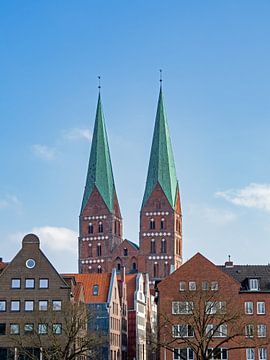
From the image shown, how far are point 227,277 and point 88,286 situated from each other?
26.5 meters

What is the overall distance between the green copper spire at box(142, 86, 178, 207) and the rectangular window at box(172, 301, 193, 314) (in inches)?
4028

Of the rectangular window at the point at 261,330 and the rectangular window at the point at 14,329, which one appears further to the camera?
the rectangular window at the point at 14,329

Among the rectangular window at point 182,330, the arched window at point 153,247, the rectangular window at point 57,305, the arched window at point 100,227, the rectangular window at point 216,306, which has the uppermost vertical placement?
the arched window at point 100,227

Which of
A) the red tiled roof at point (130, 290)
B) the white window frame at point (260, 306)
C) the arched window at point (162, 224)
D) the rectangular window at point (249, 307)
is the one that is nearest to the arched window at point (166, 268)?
the arched window at point (162, 224)

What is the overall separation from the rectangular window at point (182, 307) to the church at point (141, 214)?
9656 centimetres

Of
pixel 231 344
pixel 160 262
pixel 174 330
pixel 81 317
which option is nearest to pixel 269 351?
pixel 231 344

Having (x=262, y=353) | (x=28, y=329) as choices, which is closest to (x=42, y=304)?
(x=28, y=329)

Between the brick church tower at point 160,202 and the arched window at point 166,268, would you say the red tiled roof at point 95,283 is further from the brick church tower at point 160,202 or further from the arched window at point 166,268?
the brick church tower at point 160,202

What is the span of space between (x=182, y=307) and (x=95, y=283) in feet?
107

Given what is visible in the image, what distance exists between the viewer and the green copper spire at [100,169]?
197 m

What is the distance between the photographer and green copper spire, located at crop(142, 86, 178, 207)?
642 feet

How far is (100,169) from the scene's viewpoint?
19688cm

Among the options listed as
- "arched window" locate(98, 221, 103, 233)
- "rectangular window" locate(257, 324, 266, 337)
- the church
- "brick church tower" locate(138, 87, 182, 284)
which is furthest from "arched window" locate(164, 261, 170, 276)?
"rectangular window" locate(257, 324, 266, 337)

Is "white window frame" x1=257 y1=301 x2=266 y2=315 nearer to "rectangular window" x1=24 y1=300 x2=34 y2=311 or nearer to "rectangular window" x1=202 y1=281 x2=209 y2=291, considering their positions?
"rectangular window" x1=202 y1=281 x2=209 y2=291
